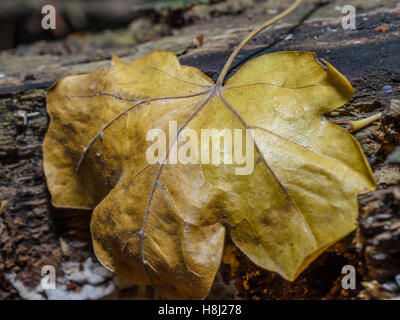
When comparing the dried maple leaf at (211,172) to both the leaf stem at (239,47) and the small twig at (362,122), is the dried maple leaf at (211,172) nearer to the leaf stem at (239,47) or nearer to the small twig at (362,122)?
the leaf stem at (239,47)

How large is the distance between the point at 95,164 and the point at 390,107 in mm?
1100

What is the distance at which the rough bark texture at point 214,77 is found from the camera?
1.09 m

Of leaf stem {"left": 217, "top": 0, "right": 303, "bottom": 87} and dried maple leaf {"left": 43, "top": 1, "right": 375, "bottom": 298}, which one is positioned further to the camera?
leaf stem {"left": 217, "top": 0, "right": 303, "bottom": 87}

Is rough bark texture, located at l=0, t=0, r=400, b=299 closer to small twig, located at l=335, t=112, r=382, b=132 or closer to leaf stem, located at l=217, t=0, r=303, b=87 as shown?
small twig, located at l=335, t=112, r=382, b=132

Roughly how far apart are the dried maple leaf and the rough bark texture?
232 millimetres

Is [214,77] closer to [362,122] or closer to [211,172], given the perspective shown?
[211,172]

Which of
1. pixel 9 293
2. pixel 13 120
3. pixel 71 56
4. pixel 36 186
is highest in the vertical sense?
pixel 71 56

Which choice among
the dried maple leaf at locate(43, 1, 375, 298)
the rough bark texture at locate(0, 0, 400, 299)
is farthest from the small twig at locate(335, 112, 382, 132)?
the dried maple leaf at locate(43, 1, 375, 298)

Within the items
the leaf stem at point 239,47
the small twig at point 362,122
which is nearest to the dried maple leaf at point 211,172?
the leaf stem at point 239,47

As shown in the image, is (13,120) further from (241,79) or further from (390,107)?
(390,107)

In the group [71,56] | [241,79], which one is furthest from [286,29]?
[71,56]

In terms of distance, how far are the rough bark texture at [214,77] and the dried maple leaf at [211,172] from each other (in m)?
0.23

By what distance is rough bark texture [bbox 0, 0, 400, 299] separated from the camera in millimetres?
1087
